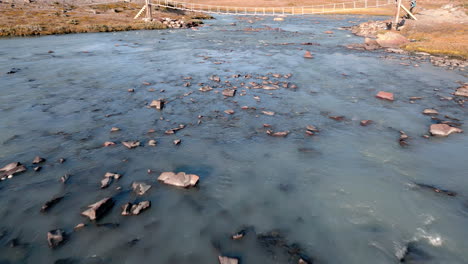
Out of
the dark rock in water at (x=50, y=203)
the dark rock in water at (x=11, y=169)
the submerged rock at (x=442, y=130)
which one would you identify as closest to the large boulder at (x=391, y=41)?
the submerged rock at (x=442, y=130)

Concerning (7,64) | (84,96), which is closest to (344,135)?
(84,96)

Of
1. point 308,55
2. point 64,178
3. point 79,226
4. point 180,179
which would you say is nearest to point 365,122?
point 180,179

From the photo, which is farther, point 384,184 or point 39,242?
point 384,184

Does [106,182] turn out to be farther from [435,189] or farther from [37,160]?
Result: [435,189]

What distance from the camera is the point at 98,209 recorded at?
20.2 feet

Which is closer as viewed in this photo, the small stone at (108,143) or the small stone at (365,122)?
the small stone at (108,143)

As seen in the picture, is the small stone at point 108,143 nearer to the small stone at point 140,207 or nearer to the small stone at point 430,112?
the small stone at point 140,207

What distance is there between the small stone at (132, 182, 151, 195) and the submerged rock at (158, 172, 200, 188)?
1.47ft

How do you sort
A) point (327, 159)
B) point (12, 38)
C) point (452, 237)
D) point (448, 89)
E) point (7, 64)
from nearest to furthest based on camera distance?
point (452, 237) < point (327, 159) < point (448, 89) < point (7, 64) < point (12, 38)

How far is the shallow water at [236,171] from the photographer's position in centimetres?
561

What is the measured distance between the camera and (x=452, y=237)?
19.2 ft

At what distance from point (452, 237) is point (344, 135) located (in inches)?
197

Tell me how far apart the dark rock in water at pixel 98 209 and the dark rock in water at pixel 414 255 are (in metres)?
6.45

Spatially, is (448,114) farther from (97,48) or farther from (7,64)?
(97,48)
